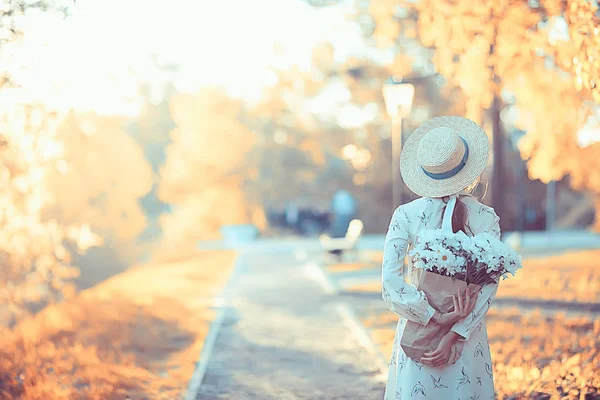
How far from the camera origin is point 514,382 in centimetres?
546

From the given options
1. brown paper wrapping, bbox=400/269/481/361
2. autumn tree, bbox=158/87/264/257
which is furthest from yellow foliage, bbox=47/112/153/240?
brown paper wrapping, bbox=400/269/481/361

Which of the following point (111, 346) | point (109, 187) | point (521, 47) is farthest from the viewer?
point (109, 187)

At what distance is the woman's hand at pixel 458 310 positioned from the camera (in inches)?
126

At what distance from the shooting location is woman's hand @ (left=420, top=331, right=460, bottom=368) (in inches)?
127

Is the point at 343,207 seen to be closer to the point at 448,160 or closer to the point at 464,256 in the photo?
the point at 448,160

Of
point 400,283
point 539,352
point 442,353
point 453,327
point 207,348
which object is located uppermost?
point 400,283

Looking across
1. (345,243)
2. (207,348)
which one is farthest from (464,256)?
(345,243)

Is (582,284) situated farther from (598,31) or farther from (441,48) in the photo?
(598,31)

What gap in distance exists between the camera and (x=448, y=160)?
3252mm

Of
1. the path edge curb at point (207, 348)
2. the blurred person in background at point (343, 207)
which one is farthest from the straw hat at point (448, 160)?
the blurred person in background at point (343, 207)

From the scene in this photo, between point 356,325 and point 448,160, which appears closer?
point 448,160

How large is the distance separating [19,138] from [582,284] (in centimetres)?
908

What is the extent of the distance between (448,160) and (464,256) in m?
0.50

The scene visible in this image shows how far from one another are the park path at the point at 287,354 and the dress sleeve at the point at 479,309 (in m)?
2.54
